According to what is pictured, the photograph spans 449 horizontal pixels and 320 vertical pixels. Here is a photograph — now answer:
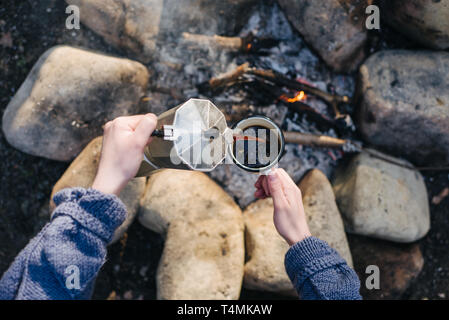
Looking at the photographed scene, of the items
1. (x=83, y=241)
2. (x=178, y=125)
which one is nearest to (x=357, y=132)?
(x=178, y=125)

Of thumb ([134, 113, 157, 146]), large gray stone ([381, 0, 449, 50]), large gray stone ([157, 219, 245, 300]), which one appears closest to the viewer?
thumb ([134, 113, 157, 146])

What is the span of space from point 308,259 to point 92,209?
3.50ft

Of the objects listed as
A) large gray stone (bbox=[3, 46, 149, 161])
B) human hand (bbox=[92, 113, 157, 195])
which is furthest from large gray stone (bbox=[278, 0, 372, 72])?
human hand (bbox=[92, 113, 157, 195])

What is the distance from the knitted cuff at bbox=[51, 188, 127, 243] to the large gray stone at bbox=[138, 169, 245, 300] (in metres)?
1.03

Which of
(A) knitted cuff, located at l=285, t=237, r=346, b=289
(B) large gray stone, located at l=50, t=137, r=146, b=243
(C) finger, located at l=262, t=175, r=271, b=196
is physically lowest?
(B) large gray stone, located at l=50, t=137, r=146, b=243

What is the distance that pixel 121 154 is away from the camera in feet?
5.30

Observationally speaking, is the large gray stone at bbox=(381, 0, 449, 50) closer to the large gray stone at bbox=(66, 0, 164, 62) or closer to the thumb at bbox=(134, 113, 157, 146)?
the large gray stone at bbox=(66, 0, 164, 62)

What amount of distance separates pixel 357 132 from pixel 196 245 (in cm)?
174

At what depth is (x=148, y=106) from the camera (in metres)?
2.85

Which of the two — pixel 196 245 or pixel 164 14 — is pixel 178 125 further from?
pixel 164 14

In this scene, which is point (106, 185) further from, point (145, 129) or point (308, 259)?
point (308, 259)

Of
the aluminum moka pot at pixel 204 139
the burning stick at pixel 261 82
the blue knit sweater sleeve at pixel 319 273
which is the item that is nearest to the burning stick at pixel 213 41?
the burning stick at pixel 261 82

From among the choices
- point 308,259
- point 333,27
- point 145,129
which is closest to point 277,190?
point 308,259

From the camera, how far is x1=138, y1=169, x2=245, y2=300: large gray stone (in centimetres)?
246
